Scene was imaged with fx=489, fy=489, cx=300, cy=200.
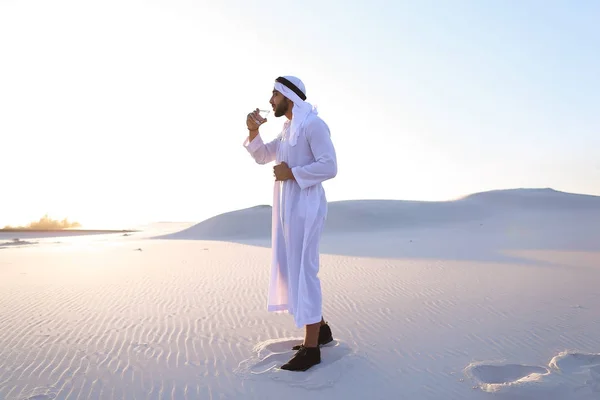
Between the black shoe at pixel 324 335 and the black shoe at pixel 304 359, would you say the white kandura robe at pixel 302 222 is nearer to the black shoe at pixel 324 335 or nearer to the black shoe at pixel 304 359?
the black shoe at pixel 304 359

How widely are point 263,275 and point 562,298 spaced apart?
16.3 ft

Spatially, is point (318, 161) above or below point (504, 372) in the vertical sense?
above

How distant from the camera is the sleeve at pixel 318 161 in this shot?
140 inches

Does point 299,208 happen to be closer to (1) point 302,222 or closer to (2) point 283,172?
(1) point 302,222

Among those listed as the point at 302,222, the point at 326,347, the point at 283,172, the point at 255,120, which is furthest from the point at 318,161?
the point at 326,347

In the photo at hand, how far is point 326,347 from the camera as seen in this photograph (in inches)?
158

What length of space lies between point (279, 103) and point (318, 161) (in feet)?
1.93

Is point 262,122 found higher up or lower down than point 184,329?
higher up

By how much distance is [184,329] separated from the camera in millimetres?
4781

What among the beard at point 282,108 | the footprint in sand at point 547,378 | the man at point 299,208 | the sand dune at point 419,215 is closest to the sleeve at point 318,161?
Result: the man at point 299,208

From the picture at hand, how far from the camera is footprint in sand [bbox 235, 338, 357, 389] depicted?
333 centimetres

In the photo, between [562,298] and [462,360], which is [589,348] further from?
[562,298]

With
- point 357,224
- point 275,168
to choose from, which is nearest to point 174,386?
point 275,168

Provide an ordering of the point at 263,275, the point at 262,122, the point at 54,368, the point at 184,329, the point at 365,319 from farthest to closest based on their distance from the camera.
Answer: the point at 263,275
the point at 365,319
the point at 184,329
the point at 262,122
the point at 54,368
